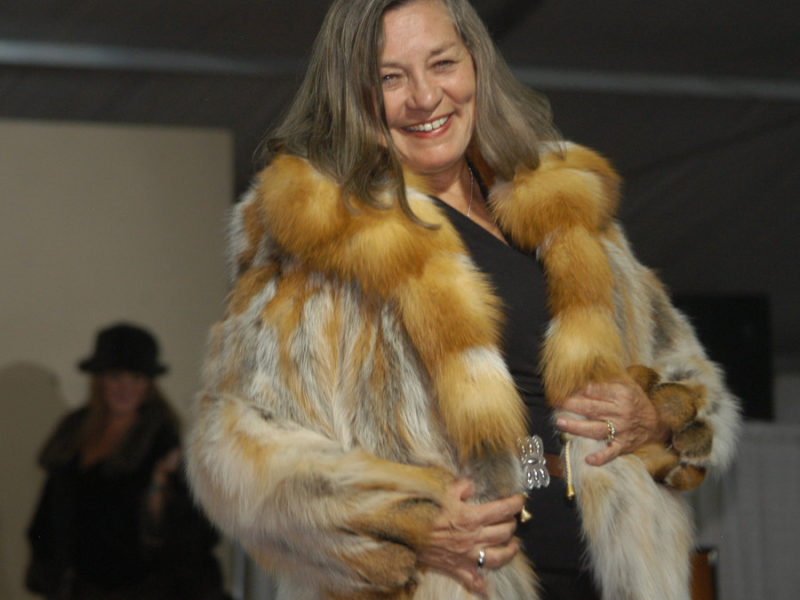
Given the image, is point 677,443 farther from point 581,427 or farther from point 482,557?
point 482,557

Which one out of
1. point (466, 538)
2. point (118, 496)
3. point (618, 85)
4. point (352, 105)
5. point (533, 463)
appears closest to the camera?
point (466, 538)

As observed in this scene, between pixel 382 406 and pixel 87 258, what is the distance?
203 centimetres

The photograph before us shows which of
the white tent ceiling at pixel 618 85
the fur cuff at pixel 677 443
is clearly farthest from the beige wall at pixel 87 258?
the fur cuff at pixel 677 443

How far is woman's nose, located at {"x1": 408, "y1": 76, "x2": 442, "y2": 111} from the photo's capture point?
1.70m

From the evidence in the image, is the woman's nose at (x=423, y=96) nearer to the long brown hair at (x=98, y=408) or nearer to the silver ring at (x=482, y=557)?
the silver ring at (x=482, y=557)

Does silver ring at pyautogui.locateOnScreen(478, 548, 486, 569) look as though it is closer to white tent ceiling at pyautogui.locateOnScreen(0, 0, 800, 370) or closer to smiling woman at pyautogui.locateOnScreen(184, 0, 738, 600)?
smiling woman at pyautogui.locateOnScreen(184, 0, 738, 600)

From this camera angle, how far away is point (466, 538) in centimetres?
143

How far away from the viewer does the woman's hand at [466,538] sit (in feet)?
4.69

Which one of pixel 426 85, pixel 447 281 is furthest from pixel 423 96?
pixel 447 281

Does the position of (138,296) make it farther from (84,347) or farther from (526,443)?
(526,443)

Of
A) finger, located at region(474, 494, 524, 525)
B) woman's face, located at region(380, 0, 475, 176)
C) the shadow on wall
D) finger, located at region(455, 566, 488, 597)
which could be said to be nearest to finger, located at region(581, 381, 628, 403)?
finger, located at region(474, 494, 524, 525)

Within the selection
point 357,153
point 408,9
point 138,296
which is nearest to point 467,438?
point 357,153

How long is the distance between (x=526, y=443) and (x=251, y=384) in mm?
412

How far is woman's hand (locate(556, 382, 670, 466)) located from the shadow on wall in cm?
209
